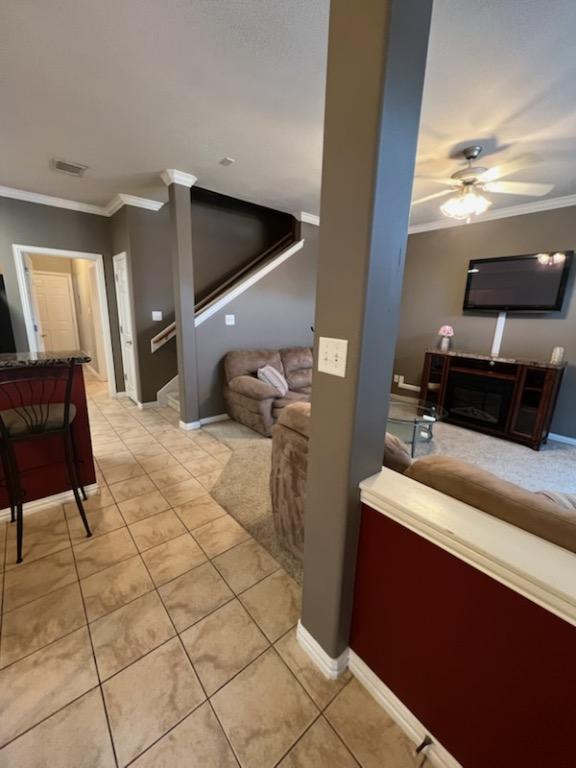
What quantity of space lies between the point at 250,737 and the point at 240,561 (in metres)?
0.77

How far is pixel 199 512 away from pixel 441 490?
171 centimetres

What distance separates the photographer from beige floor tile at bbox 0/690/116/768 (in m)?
0.99

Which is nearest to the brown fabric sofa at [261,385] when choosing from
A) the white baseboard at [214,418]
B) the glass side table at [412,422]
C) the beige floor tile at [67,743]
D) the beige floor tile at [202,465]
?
the white baseboard at [214,418]

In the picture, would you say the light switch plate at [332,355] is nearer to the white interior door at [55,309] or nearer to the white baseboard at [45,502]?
the white baseboard at [45,502]

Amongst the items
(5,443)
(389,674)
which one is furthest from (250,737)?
(5,443)

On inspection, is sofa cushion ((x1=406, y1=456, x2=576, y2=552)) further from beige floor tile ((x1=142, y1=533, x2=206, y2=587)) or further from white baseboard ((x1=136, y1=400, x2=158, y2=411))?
white baseboard ((x1=136, y1=400, x2=158, y2=411))

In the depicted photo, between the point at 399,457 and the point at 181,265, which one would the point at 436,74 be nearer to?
the point at 399,457

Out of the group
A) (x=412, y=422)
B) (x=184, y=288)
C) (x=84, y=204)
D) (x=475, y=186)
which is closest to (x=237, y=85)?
(x=184, y=288)

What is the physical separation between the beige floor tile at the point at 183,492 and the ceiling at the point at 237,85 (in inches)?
106

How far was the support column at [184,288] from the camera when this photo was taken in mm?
3127

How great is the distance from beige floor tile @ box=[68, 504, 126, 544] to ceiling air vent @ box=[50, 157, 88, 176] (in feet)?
10.1

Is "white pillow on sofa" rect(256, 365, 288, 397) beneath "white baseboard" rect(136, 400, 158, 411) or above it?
above

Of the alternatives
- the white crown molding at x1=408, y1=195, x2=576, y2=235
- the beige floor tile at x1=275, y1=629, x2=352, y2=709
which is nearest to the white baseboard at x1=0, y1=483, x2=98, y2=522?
the beige floor tile at x1=275, y1=629, x2=352, y2=709

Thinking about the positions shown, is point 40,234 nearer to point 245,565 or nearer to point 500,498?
point 245,565
